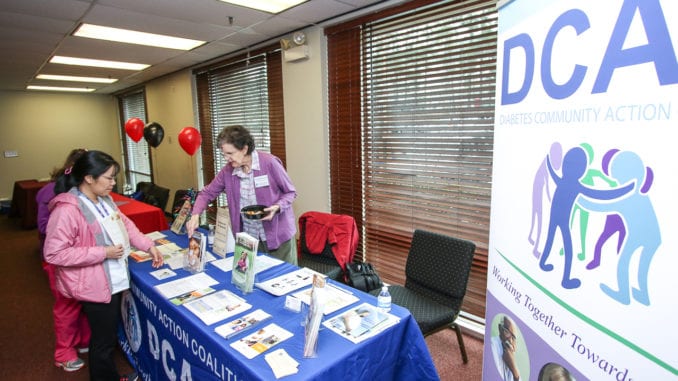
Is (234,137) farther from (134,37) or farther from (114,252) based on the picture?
(134,37)

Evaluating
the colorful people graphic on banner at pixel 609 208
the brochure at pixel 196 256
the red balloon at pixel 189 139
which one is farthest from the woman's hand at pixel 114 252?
the red balloon at pixel 189 139

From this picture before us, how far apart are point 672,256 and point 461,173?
6.87ft

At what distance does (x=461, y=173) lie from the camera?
2719mm

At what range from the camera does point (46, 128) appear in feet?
27.6

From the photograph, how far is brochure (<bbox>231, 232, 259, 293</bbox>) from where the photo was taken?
187cm

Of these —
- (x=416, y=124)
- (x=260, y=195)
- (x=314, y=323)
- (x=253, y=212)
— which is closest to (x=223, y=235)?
(x=253, y=212)

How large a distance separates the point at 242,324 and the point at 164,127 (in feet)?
19.9

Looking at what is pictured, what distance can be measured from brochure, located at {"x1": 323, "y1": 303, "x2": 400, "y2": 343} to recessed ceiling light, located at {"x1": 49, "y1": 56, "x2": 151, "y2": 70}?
528 cm

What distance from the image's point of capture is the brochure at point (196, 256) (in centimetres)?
222

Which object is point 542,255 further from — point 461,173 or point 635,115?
point 461,173

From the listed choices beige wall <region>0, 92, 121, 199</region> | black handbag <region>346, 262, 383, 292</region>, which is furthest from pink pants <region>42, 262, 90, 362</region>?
beige wall <region>0, 92, 121, 199</region>

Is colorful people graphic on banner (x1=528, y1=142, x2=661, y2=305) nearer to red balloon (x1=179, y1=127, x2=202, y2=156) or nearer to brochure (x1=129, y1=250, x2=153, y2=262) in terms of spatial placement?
brochure (x1=129, y1=250, x2=153, y2=262)

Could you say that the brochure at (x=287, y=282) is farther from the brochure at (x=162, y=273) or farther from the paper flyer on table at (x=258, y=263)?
the brochure at (x=162, y=273)

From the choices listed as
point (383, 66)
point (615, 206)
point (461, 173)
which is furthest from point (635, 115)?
point (383, 66)
